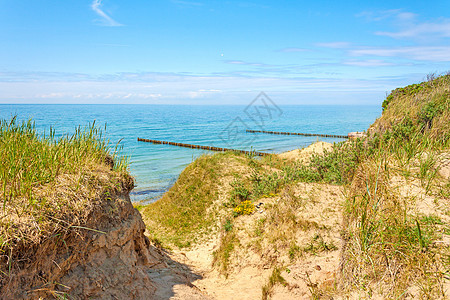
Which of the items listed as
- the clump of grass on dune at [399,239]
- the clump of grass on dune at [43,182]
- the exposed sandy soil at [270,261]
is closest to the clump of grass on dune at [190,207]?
the exposed sandy soil at [270,261]

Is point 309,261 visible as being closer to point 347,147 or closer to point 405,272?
point 405,272

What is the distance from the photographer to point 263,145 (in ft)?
171

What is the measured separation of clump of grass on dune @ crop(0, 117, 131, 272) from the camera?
450 cm

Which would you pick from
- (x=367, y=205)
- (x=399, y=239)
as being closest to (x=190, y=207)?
(x=367, y=205)

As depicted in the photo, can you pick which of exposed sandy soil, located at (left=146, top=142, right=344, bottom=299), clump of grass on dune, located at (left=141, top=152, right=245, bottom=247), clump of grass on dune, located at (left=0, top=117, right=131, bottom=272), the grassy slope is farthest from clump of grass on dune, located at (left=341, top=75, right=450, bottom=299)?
clump of grass on dune, located at (left=141, top=152, right=245, bottom=247)

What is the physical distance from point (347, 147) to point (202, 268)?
863 centimetres

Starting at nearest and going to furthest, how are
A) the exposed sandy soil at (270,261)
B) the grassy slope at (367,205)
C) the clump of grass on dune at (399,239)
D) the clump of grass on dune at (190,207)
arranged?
the clump of grass on dune at (399,239) < the grassy slope at (367,205) < the exposed sandy soil at (270,261) < the clump of grass on dune at (190,207)

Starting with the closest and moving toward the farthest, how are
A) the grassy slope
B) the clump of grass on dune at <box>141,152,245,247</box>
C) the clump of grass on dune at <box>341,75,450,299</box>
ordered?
the clump of grass on dune at <box>341,75,450,299</box> → the grassy slope → the clump of grass on dune at <box>141,152,245,247</box>

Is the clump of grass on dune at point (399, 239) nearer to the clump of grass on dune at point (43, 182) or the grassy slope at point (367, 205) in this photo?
the grassy slope at point (367, 205)

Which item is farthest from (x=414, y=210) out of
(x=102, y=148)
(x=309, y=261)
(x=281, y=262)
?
(x=102, y=148)

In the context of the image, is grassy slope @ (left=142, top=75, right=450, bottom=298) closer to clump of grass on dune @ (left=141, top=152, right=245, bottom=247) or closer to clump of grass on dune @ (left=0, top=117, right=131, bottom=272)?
clump of grass on dune @ (left=141, top=152, right=245, bottom=247)

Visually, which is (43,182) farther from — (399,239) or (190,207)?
(190,207)

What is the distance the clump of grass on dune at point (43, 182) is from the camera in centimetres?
450

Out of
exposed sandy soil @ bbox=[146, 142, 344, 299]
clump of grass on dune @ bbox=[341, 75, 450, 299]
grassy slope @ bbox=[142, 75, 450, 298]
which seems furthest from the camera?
exposed sandy soil @ bbox=[146, 142, 344, 299]
